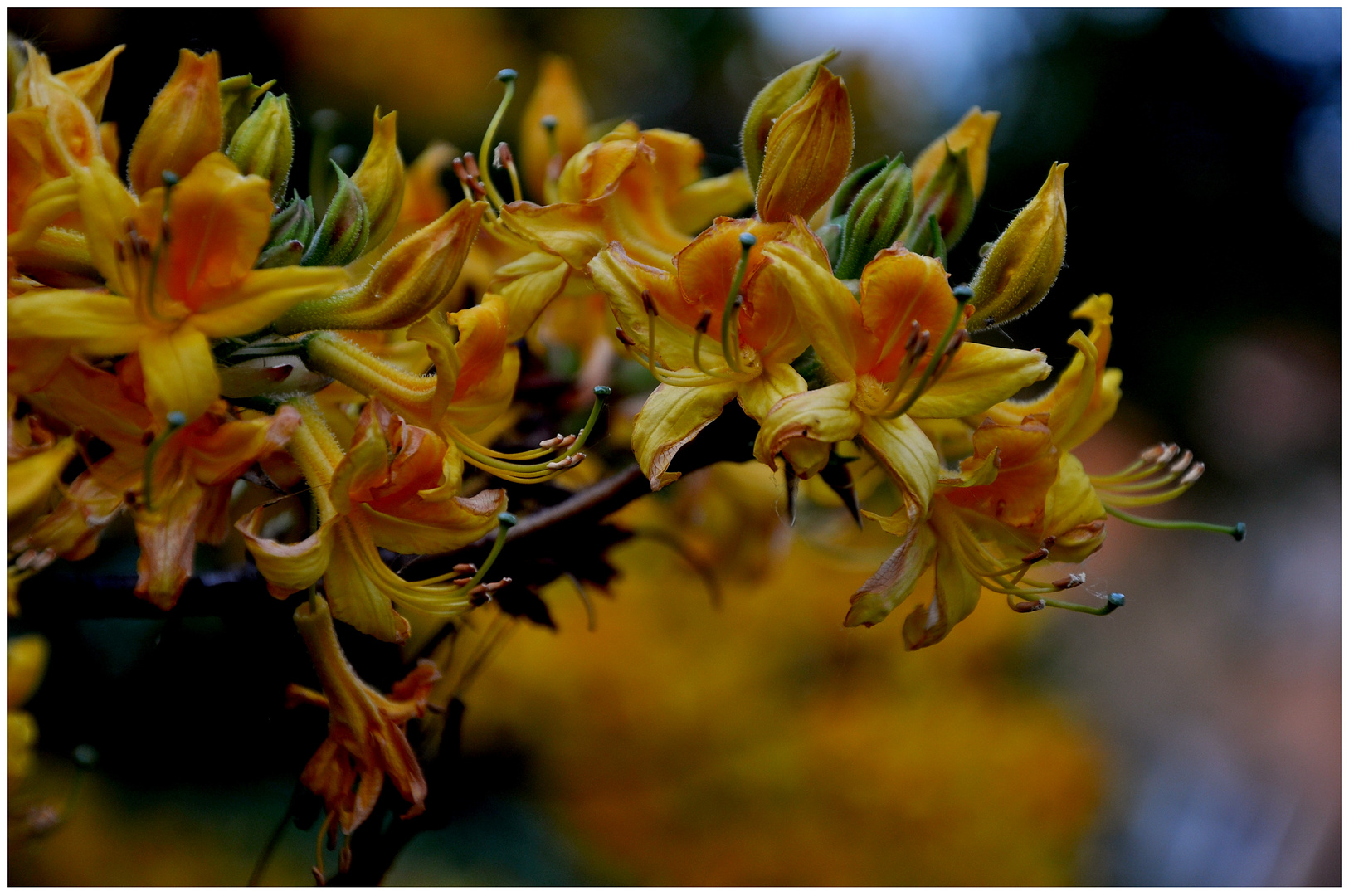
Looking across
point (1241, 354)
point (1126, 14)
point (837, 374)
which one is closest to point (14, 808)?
point (837, 374)

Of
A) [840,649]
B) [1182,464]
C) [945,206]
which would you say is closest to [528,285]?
[945,206]

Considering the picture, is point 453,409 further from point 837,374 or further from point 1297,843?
point 1297,843

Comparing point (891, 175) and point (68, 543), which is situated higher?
point (891, 175)

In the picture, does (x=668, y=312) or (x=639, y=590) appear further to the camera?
(x=639, y=590)

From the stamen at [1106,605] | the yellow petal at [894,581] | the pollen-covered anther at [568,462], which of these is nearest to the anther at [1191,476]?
the stamen at [1106,605]

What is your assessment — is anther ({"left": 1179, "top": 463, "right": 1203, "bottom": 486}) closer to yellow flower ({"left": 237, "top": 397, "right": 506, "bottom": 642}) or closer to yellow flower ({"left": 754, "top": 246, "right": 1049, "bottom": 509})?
Answer: yellow flower ({"left": 754, "top": 246, "right": 1049, "bottom": 509})

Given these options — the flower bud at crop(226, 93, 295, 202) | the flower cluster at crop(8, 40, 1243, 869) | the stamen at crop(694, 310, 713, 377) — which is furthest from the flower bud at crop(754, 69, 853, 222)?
the flower bud at crop(226, 93, 295, 202)

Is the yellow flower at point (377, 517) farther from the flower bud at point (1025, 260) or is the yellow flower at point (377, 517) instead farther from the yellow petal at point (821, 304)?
the flower bud at point (1025, 260)
